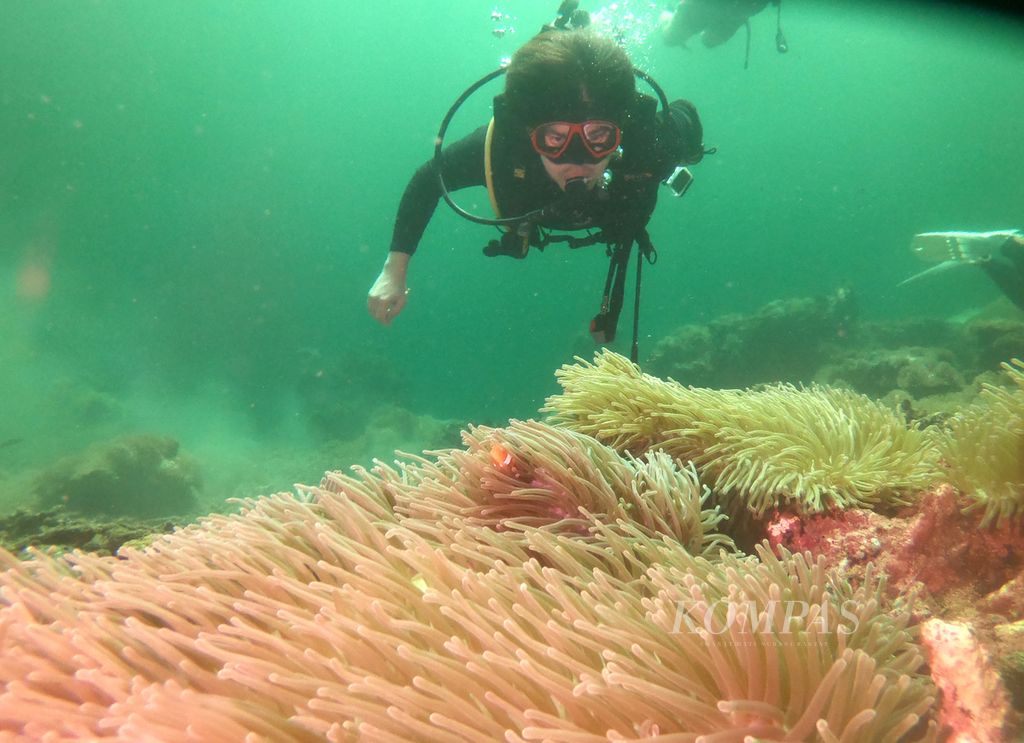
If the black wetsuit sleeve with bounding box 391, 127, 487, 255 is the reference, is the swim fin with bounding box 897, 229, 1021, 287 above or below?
above

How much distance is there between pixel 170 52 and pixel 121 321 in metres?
32.5

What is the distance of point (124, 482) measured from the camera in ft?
38.1

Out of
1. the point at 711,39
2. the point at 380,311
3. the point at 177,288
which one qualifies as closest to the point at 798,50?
the point at 711,39

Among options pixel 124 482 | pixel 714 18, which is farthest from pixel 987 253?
pixel 124 482

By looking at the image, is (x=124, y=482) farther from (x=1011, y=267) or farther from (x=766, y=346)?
(x=1011, y=267)

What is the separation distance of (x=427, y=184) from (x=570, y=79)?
1496 millimetres

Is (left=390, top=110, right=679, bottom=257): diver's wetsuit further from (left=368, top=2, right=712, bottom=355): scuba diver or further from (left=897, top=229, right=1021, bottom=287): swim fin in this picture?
(left=897, top=229, right=1021, bottom=287): swim fin

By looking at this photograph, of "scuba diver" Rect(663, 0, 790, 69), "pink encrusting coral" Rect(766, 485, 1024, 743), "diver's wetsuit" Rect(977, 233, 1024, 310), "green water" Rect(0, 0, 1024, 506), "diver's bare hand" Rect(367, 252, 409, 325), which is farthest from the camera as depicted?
"green water" Rect(0, 0, 1024, 506)

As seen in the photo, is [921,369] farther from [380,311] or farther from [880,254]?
[880,254]

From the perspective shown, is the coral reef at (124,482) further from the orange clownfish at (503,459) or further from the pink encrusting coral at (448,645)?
the orange clownfish at (503,459)

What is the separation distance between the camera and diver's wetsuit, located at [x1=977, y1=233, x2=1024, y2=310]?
8867mm

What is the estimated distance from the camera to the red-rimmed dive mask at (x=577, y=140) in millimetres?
4062

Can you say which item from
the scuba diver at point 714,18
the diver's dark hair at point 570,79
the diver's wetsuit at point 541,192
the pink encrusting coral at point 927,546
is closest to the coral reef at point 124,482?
the diver's wetsuit at point 541,192

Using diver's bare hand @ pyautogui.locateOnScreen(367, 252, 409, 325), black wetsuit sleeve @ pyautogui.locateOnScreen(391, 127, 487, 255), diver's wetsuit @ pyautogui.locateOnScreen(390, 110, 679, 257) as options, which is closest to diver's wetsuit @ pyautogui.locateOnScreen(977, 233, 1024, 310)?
diver's wetsuit @ pyautogui.locateOnScreen(390, 110, 679, 257)
